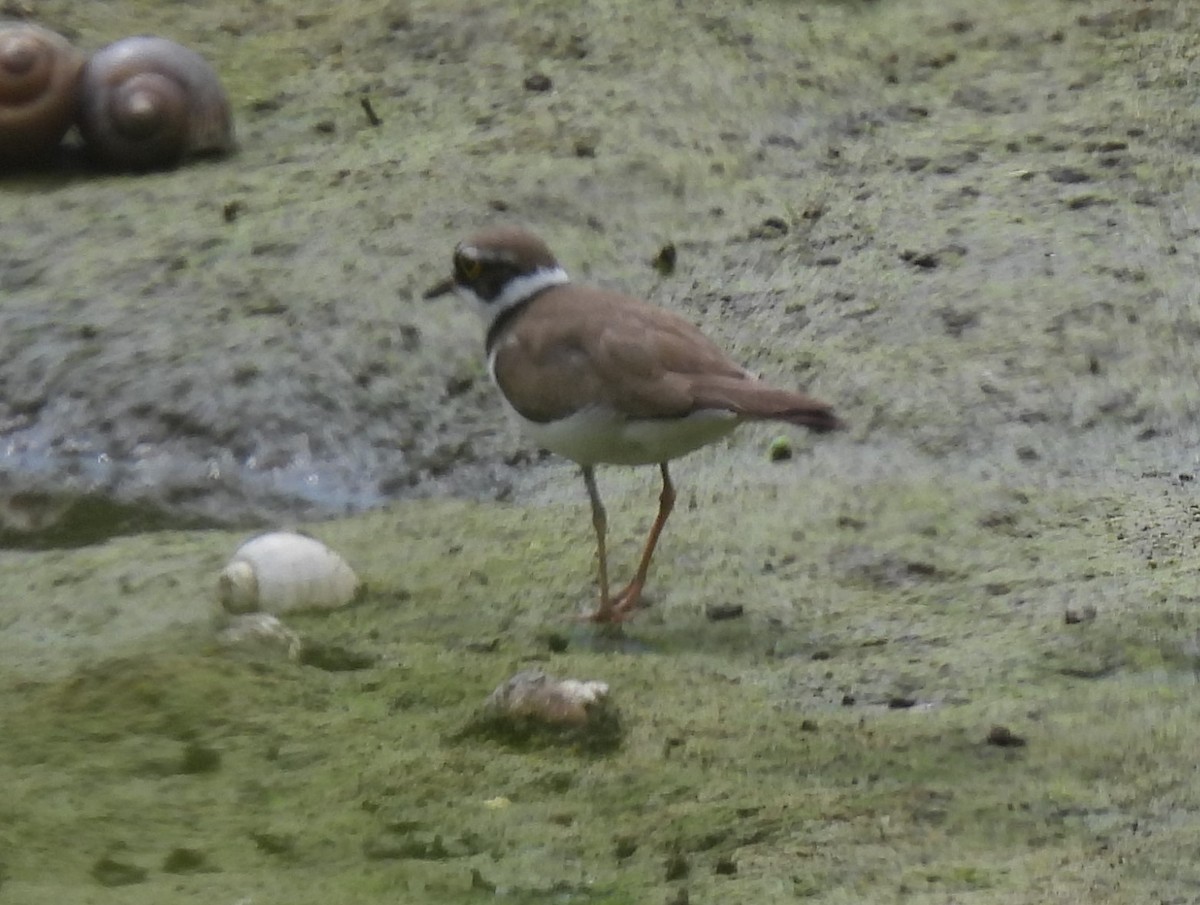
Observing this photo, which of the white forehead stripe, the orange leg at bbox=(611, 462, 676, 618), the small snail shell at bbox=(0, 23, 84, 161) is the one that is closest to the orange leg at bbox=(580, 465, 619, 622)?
the orange leg at bbox=(611, 462, 676, 618)

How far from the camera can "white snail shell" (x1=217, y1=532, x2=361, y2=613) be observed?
4.61 meters

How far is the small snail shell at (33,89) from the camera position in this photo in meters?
7.33

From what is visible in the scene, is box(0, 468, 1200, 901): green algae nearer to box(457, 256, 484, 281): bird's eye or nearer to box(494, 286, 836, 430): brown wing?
box(494, 286, 836, 430): brown wing

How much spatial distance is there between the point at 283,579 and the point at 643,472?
5.09 feet

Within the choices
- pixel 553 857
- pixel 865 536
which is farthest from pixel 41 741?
pixel 865 536

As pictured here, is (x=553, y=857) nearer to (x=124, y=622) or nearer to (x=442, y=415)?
(x=124, y=622)

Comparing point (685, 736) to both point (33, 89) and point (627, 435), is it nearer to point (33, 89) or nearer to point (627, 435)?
point (627, 435)

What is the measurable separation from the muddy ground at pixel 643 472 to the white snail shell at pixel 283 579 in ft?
0.40

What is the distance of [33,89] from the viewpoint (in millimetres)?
7406

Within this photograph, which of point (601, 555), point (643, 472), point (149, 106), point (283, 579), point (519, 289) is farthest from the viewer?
point (149, 106)

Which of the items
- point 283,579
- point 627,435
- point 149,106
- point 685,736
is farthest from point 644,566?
point 149,106

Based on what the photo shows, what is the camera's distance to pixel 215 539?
5.41 meters

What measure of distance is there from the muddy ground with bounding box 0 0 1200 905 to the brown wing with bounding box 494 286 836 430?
0.53 metres

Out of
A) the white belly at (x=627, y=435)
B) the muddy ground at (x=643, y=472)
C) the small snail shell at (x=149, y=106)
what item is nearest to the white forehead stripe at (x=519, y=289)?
the white belly at (x=627, y=435)
